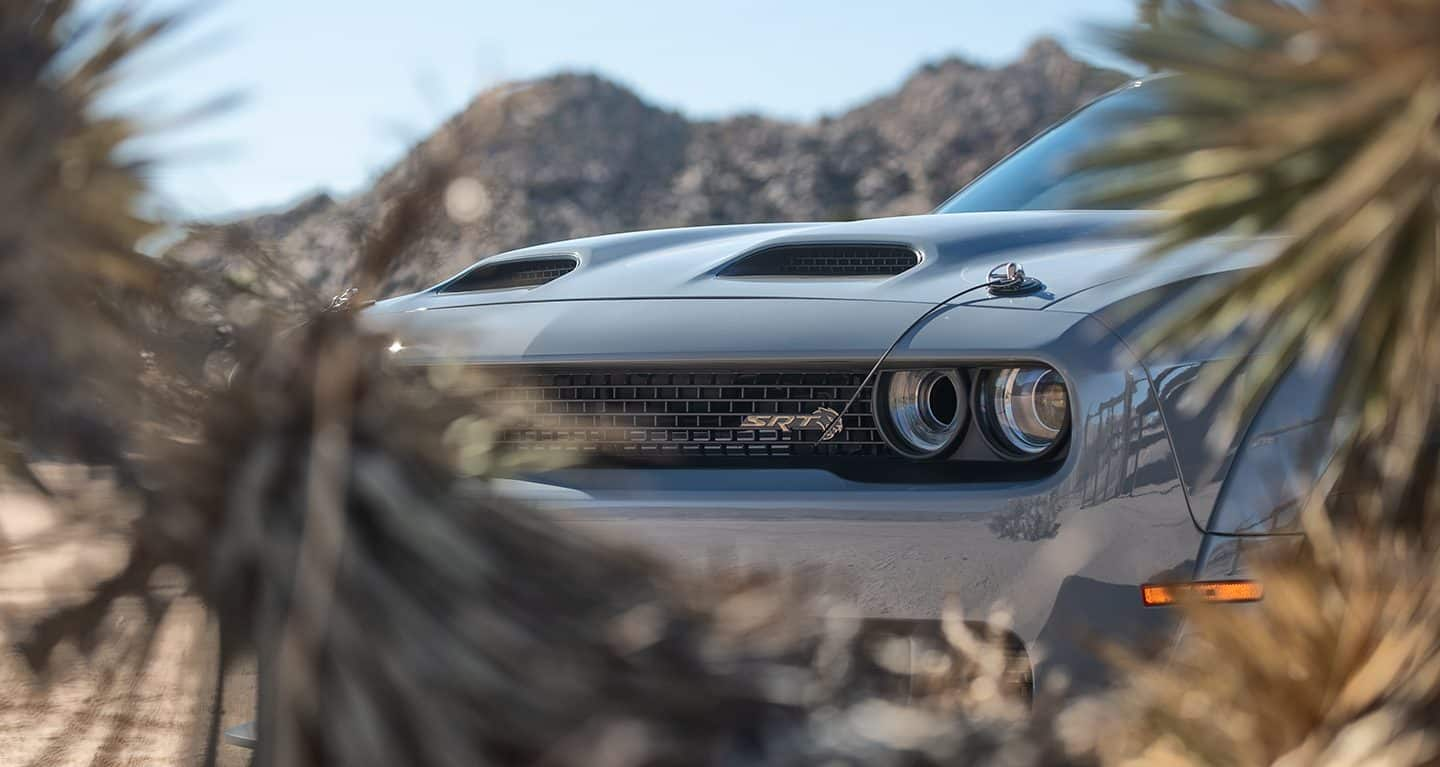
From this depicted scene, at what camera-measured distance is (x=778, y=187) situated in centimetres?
Answer: 3272

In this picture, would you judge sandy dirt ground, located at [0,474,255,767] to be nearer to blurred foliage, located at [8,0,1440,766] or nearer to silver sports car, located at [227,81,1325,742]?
blurred foliage, located at [8,0,1440,766]

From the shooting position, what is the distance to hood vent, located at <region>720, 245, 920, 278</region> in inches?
125

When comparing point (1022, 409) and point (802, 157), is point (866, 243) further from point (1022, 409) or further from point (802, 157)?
point (802, 157)

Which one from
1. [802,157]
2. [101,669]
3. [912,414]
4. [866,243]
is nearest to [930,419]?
[912,414]

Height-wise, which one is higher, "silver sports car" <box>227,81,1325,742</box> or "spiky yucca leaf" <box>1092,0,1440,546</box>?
"spiky yucca leaf" <box>1092,0,1440,546</box>

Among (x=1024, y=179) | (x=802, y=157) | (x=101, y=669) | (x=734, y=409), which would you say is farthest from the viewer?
(x=802, y=157)

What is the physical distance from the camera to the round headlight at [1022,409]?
266 cm

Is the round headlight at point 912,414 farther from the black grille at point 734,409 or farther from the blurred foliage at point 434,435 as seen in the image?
the blurred foliage at point 434,435

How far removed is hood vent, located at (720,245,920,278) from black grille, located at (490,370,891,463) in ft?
1.18

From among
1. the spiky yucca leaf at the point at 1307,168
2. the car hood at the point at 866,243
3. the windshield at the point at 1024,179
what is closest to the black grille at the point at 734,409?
the car hood at the point at 866,243

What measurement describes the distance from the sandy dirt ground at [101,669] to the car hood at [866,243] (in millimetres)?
1854

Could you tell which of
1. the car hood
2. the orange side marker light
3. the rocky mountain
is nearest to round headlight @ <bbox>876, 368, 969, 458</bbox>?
the car hood

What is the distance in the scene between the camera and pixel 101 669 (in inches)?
27.5

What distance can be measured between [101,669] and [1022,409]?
7.06 feet
